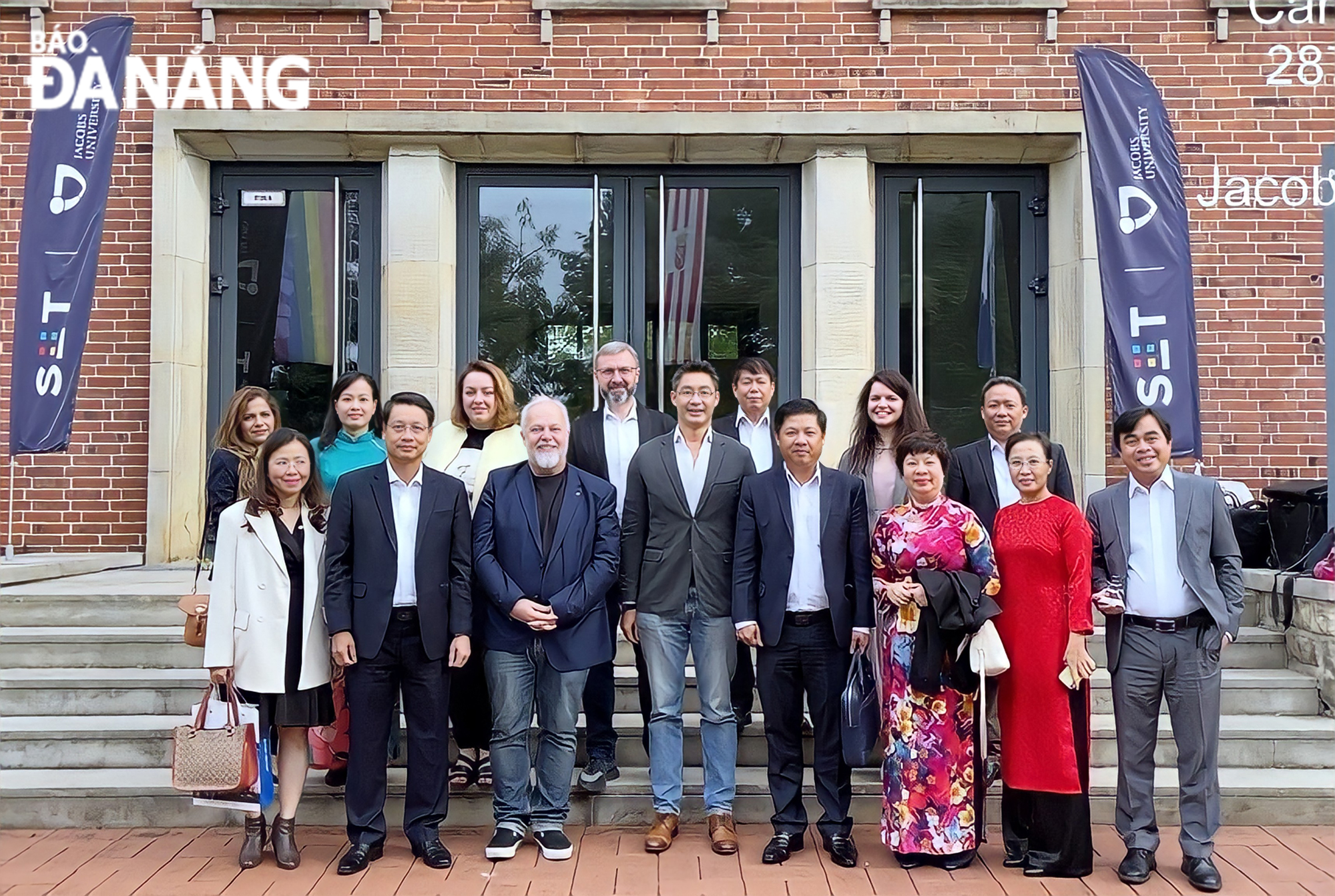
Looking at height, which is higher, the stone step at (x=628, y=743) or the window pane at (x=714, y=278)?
the window pane at (x=714, y=278)

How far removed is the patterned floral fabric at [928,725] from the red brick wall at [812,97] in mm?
4648

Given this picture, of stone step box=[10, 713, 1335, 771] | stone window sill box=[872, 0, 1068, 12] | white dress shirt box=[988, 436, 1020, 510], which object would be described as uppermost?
stone window sill box=[872, 0, 1068, 12]

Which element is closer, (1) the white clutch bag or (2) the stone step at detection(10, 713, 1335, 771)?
(1) the white clutch bag

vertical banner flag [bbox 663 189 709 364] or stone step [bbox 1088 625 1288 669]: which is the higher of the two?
vertical banner flag [bbox 663 189 709 364]

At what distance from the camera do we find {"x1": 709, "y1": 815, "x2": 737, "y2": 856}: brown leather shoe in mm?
4852

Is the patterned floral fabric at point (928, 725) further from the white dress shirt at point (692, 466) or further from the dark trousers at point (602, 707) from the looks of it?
the dark trousers at point (602, 707)

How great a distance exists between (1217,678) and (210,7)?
26.3ft

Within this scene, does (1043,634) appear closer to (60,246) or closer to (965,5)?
(965,5)

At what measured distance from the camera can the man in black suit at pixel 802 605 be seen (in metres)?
4.84

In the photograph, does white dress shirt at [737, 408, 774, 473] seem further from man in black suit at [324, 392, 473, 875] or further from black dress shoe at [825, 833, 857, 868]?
black dress shoe at [825, 833, 857, 868]

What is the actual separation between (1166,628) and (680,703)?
2.07m

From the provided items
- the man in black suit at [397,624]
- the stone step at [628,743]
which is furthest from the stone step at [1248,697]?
the man in black suit at [397,624]

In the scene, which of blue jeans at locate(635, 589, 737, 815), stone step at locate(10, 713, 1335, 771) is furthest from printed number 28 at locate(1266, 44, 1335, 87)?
blue jeans at locate(635, 589, 737, 815)

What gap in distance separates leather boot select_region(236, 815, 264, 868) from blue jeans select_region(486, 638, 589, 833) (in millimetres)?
987
